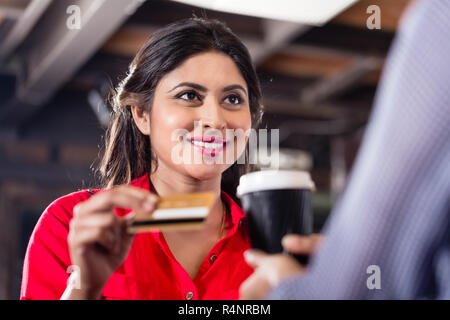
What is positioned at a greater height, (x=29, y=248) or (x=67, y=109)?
(x=67, y=109)

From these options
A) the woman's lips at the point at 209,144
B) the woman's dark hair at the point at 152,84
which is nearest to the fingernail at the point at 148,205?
the woman's lips at the point at 209,144

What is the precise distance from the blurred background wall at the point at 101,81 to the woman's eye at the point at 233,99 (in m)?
1.05

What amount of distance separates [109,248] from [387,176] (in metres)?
0.41

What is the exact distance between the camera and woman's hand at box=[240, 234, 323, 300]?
0.60 metres

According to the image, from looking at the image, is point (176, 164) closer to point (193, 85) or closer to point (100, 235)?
point (193, 85)

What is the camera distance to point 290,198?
71 cm

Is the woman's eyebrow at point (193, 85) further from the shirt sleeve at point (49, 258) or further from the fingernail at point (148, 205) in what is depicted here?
the fingernail at point (148, 205)

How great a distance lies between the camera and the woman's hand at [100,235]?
66cm

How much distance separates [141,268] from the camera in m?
1.00

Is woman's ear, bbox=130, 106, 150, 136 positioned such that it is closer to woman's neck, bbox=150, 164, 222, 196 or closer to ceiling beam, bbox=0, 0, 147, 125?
woman's neck, bbox=150, 164, 222, 196

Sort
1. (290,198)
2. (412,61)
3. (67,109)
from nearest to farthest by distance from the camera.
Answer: (412,61)
(290,198)
(67,109)

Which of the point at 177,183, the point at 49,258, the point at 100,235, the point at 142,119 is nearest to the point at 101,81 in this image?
the point at 142,119
